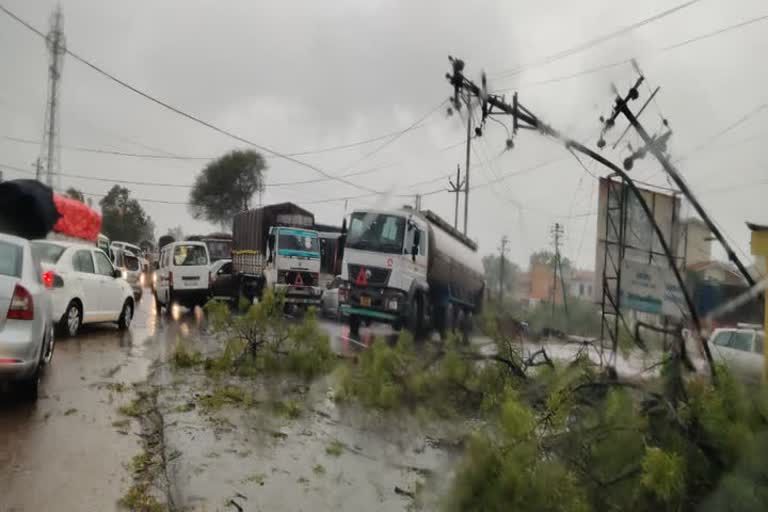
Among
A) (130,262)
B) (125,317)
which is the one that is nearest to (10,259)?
(125,317)

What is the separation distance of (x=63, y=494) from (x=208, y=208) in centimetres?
4422

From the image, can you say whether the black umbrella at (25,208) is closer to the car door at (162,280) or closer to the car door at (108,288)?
the car door at (108,288)

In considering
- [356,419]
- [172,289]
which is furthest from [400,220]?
[356,419]

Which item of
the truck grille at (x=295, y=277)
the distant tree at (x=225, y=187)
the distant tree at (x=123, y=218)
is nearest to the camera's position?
the truck grille at (x=295, y=277)

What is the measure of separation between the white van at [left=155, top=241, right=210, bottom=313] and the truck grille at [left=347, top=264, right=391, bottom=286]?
19.7ft

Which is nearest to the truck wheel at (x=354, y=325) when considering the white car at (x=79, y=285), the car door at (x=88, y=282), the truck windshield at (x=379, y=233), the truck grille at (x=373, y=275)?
the truck grille at (x=373, y=275)

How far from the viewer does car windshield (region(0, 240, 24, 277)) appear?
5703 millimetres

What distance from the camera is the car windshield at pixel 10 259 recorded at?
570 centimetres

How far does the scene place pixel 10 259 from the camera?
5840 mm

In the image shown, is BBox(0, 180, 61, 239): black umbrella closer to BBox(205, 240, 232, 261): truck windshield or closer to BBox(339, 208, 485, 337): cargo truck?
BBox(339, 208, 485, 337): cargo truck

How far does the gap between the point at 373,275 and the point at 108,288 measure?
5.91 meters

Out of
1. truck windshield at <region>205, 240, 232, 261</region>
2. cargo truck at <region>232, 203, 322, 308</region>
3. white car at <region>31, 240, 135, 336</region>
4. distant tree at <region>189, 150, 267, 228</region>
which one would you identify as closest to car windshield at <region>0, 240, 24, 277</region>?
white car at <region>31, 240, 135, 336</region>

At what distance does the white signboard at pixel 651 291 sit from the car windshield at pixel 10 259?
19.5 ft

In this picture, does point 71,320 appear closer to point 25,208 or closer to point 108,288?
point 108,288
